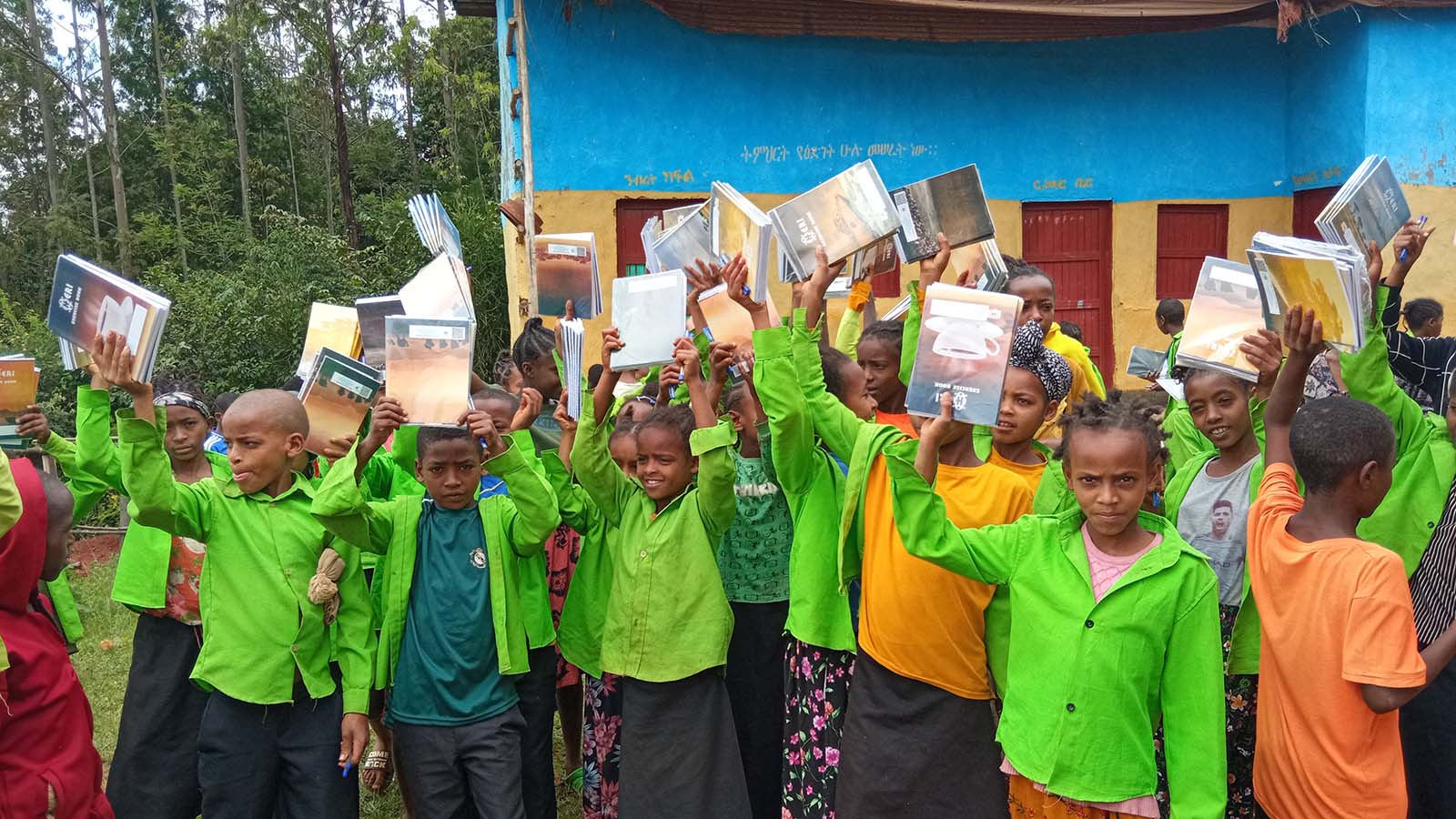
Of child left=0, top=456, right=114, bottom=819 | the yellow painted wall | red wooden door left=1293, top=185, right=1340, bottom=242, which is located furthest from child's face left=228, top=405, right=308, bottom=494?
red wooden door left=1293, top=185, right=1340, bottom=242

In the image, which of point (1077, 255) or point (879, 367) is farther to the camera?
point (1077, 255)

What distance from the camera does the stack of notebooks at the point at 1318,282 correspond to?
93.6 inches

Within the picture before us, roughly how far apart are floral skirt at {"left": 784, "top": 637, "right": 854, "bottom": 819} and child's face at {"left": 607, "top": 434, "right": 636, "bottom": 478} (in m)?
0.80

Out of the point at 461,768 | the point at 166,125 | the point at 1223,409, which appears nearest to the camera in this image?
the point at 1223,409

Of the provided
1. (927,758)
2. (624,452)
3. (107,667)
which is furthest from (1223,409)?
(107,667)

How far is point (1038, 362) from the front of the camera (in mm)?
2971

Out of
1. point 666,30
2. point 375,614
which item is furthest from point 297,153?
point 375,614

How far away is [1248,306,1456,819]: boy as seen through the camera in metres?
2.22

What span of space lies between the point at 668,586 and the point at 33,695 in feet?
5.44

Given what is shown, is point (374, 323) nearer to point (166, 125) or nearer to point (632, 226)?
point (632, 226)

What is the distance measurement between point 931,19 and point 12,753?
27.9 feet

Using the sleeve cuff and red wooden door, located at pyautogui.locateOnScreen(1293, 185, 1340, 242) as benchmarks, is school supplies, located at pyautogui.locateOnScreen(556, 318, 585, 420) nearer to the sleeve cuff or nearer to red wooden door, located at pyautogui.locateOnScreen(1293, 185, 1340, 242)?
the sleeve cuff

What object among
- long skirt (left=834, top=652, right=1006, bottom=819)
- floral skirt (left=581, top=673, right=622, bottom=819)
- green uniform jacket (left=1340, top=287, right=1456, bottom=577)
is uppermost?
green uniform jacket (left=1340, top=287, right=1456, bottom=577)

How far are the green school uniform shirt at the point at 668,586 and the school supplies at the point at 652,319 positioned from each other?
0.21m
